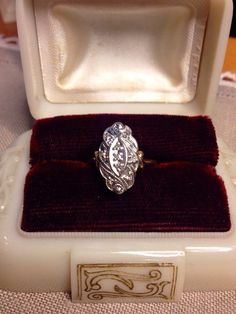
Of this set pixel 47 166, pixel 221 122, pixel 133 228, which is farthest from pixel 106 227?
pixel 221 122

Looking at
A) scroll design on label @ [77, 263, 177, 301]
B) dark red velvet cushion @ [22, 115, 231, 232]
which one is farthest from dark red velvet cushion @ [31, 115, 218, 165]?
scroll design on label @ [77, 263, 177, 301]

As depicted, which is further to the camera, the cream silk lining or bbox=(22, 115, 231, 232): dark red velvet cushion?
the cream silk lining

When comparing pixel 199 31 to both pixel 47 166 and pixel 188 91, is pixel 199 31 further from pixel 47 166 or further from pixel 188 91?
pixel 47 166

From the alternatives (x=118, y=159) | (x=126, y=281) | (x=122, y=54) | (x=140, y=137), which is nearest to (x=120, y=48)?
(x=122, y=54)

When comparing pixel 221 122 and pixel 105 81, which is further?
pixel 221 122

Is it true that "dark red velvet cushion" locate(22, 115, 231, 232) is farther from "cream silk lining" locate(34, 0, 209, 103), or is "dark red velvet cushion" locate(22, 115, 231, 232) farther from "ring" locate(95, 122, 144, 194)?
"cream silk lining" locate(34, 0, 209, 103)
